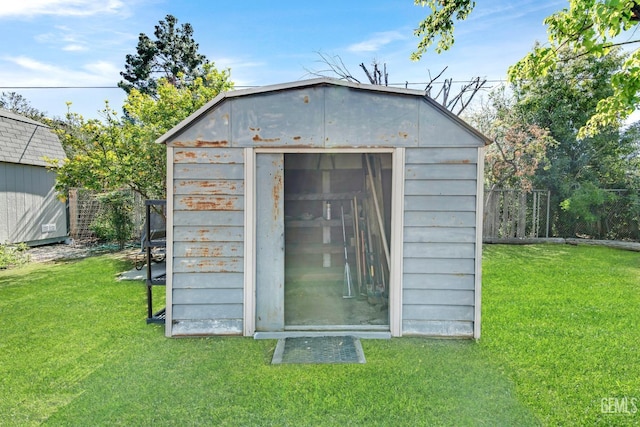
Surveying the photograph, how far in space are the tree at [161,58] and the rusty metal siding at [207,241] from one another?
15.4 meters

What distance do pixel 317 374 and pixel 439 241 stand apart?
1573 mm

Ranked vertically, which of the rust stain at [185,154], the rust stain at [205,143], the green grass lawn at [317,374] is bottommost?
the green grass lawn at [317,374]

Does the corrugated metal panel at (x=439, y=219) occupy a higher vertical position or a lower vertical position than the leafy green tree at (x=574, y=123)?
lower

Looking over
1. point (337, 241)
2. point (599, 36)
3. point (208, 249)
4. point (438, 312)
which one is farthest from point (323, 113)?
point (599, 36)

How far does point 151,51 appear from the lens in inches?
655

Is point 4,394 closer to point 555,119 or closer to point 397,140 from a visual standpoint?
point 397,140

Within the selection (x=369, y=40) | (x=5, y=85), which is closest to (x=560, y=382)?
(x=369, y=40)

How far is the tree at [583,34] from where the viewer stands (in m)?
3.26

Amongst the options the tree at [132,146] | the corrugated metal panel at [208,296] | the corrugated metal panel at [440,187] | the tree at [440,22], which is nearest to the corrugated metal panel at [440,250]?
the corrugated metal panel at [440,187]

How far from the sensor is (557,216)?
916 cm

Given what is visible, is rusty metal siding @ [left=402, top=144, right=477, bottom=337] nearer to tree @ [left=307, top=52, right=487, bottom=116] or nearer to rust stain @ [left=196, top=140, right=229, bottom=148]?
rust stain @ [left=196, top=140, right=229, bottom=148]

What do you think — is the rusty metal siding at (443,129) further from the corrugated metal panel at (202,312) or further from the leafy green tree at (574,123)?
the leafy green tree at (574,123)

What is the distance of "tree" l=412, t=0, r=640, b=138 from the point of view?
3262 mm

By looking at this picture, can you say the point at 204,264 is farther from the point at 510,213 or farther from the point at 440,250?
the point at 510,213
